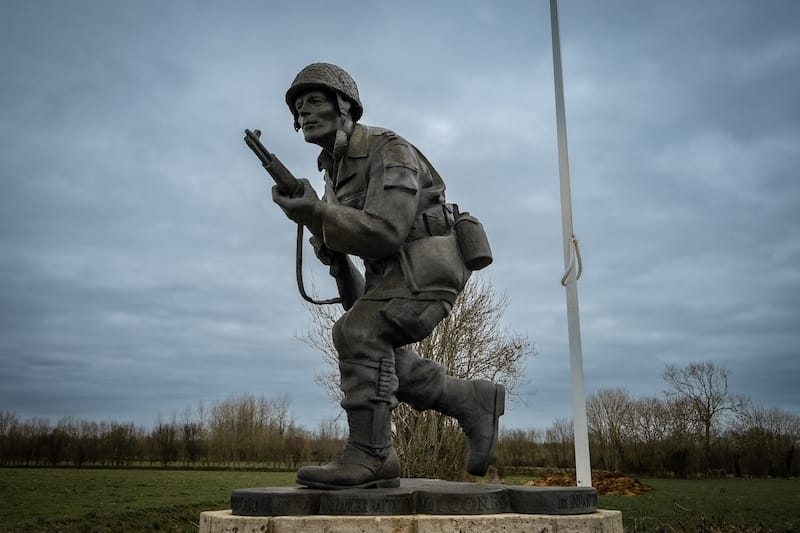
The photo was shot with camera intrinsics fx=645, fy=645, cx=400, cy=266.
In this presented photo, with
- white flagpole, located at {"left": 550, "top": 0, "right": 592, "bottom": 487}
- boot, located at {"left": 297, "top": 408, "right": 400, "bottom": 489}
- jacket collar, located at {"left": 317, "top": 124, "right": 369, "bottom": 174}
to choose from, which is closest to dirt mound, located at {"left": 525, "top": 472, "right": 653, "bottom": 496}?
white flagpole, located at {"left": 550, "top": 0, "right": 592, "bottom": 487}

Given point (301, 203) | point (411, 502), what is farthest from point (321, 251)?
point (411, 502)

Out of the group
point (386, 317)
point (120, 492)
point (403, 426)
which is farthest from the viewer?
point (403, 426)

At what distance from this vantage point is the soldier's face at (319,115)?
3.96 m

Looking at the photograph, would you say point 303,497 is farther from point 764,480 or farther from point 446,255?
point 764,480

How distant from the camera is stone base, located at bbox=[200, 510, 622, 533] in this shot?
3.01 m

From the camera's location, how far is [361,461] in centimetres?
352

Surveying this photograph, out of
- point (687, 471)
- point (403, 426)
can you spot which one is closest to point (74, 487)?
point (403, 426)

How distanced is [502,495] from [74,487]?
14908mm

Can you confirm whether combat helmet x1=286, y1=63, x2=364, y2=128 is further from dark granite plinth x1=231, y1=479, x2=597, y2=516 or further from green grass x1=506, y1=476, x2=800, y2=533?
green grass x1=506, y1=476, x2=800, y2=533

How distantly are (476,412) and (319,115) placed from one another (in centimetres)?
207

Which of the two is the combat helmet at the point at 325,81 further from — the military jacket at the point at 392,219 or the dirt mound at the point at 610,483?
the dirt mound at the point at 610,483

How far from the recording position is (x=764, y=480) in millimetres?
19812

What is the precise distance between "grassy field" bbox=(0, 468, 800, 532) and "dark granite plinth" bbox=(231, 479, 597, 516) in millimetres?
6891

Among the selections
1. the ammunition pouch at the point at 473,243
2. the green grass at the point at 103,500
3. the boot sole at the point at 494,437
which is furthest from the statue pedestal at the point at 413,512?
the green grass at the point at 103,500
